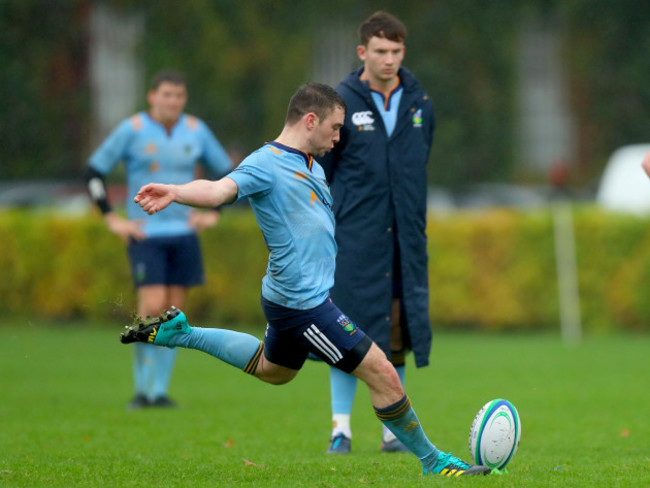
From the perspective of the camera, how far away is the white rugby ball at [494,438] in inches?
224

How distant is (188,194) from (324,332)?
40.1 inches

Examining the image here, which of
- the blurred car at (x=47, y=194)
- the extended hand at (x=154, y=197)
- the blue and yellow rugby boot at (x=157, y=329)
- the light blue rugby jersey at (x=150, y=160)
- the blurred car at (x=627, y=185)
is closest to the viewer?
the extended hand at (x=154, y=197)

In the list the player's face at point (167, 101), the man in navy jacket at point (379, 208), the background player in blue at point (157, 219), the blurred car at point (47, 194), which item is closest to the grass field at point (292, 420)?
the background player in blue at point (157, 219)

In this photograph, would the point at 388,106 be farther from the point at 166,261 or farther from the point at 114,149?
the point at 114,149

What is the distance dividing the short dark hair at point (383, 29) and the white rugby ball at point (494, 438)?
242 centimetres

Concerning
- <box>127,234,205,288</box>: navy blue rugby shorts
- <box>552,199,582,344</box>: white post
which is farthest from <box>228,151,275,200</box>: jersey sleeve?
<box>552,199,582,344</box>: white post

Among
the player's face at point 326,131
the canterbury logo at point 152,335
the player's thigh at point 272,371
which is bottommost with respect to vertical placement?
the player's thigh at point 272,371

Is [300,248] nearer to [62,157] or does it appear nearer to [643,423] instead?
[643,423]

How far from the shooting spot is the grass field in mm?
5797

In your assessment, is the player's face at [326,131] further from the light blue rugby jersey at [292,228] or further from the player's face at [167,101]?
the player's face at [167,101]

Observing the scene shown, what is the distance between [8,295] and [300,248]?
38.0 feet

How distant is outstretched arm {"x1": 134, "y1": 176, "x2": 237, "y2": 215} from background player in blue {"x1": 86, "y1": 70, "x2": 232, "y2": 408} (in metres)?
3.99

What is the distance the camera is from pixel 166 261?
363 inches

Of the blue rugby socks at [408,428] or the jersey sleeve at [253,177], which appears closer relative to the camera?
the jersey sleeve at [253,177]
